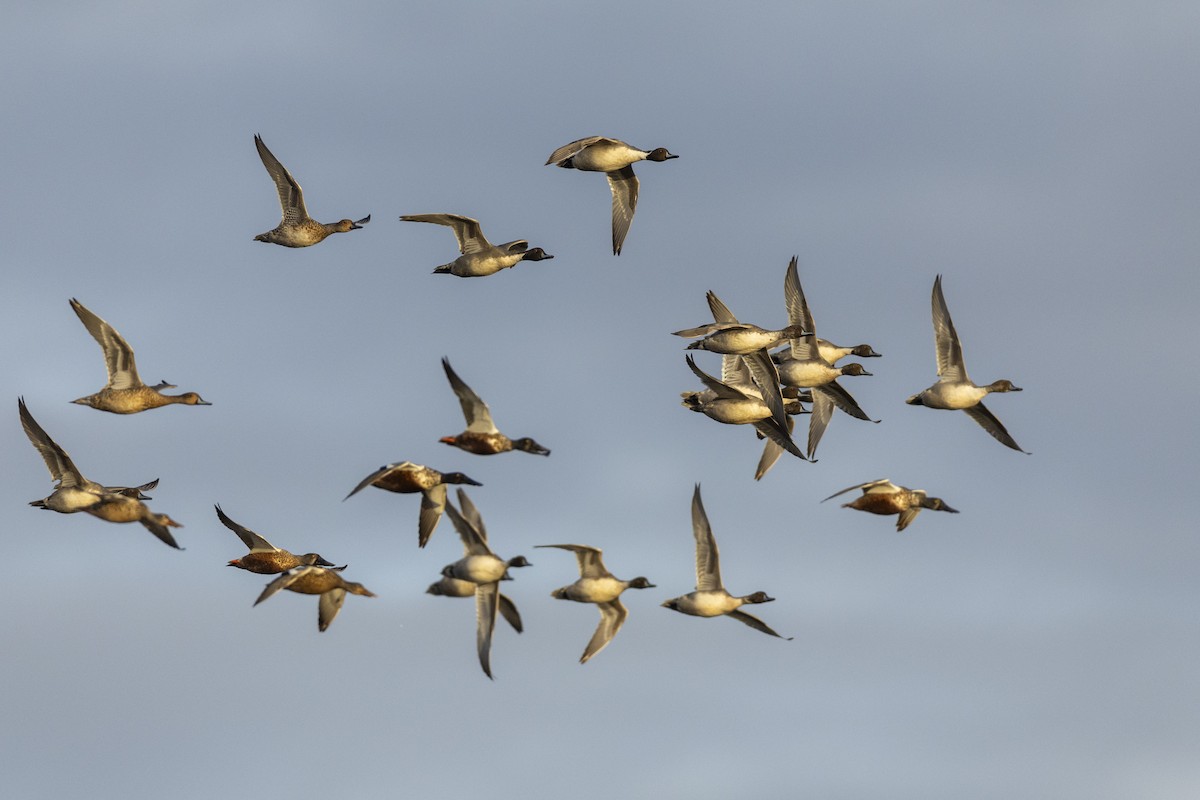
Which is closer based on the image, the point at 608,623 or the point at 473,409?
the point at 473,409

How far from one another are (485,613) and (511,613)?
1788 mm

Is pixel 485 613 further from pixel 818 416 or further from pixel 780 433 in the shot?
pixel 818 416

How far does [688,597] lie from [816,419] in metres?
9.78

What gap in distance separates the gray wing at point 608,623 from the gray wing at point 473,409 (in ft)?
15.9

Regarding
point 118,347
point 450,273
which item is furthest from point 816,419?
point 118,347

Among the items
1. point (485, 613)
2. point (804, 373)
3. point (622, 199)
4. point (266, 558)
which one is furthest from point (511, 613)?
point (622, 199)

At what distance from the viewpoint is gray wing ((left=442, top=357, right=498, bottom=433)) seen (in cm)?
Result: 3741

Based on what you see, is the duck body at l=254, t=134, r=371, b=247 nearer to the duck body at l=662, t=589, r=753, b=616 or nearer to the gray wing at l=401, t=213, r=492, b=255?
the gray wing at l=401, t=213, r=492, b=255

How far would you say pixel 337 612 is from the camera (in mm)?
41531

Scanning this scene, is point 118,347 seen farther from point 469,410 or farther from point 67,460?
point 469,410

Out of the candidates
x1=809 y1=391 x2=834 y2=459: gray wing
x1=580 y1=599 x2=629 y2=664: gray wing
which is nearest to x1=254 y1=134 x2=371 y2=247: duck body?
x1=580 y1=599 x2=629 y2=664: gray wing

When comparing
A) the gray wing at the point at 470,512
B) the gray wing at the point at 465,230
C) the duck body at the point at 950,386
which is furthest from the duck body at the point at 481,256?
the duck body at the point at 950,386

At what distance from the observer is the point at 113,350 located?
3856cm

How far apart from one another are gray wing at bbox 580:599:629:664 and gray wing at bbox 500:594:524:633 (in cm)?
171
